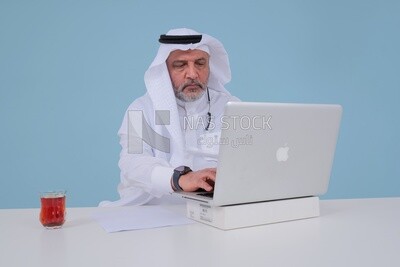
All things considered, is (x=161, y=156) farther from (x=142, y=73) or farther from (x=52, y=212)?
(x=142, y=73)

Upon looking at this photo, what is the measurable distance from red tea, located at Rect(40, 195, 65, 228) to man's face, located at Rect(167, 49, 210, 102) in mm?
1286

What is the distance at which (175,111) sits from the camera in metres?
2.27

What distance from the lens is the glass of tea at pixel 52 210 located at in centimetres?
131

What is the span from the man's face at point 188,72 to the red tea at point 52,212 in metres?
1.29

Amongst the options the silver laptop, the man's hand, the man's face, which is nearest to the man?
the man's face

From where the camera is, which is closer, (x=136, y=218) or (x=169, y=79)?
(x=136, y=218)

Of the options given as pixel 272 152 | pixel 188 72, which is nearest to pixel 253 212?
pixel 272 152

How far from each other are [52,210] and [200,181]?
50 cm

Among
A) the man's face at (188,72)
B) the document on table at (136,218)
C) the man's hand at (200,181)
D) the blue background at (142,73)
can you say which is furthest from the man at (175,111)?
the blue background at (142,73)

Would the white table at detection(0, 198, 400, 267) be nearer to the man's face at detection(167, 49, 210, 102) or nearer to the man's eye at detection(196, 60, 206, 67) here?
the man's face at detection(167, 49, 210, 102)

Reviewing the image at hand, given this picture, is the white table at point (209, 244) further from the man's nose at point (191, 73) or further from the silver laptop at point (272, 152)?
the man's nose at point (191, 73)

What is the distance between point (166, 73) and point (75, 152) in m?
1.24

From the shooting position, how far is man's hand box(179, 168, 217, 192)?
55.8 inches

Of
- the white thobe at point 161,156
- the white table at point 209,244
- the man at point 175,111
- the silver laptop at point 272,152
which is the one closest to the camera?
the white table at point 209,244
